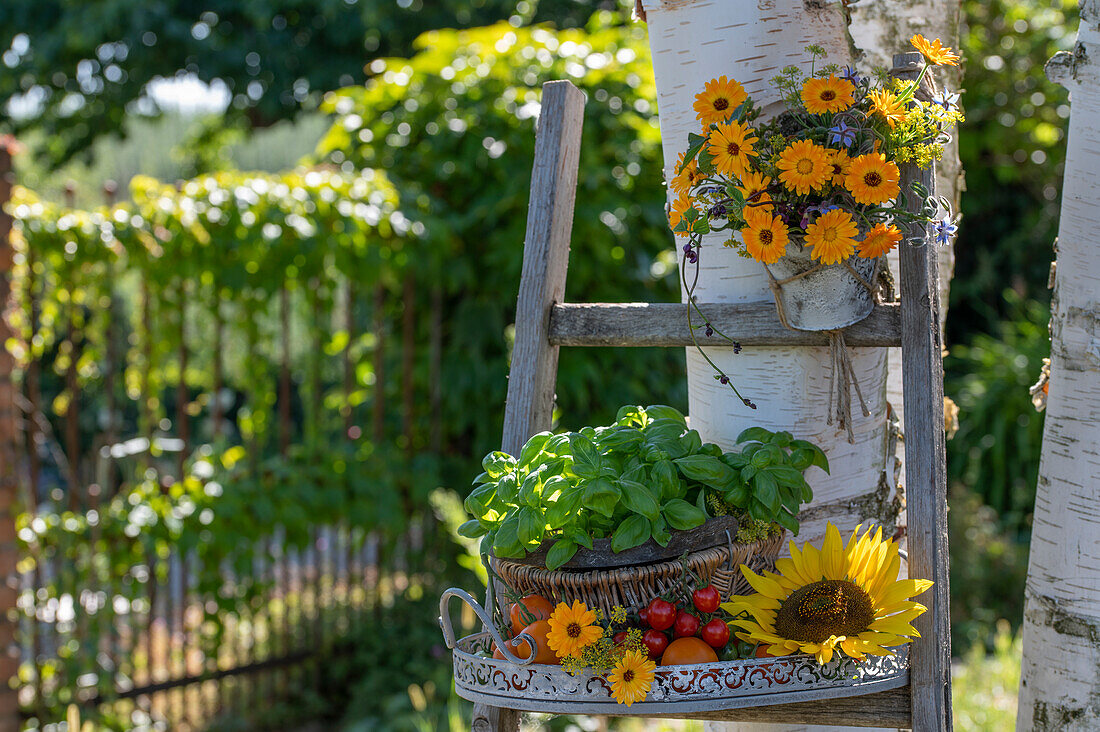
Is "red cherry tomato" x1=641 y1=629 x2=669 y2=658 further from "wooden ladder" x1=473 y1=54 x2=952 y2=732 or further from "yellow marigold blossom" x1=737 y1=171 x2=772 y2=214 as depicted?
"yellow marigold blossom" x1=737 y1=171 x2=772 y2=214

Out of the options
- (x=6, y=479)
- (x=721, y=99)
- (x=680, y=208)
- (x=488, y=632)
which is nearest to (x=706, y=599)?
(x=488, y=632)

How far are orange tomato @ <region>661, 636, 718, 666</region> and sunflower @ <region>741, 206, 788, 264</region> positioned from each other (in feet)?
1.53

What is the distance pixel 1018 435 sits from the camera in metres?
5.05

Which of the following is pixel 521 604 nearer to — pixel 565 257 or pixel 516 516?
pixel 516 516

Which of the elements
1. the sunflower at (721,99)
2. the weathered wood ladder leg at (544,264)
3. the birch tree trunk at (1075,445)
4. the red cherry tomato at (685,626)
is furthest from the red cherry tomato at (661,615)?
the birch tree trunk at (1075,445)

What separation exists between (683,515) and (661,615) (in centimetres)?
12

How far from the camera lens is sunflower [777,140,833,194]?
1.10 m

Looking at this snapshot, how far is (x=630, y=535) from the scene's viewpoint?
105 centimetres

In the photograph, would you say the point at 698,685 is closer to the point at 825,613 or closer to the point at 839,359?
the point at 825,613

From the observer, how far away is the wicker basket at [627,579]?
1070 millimetres

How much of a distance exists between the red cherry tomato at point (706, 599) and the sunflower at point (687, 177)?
1.66ft

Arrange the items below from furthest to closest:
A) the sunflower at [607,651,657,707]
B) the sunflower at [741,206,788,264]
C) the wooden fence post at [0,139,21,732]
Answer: the wooden fence post at [0,139,21,732] < the sunflower at [741,206,788,264] < the sunflower at [607,651,657,707]

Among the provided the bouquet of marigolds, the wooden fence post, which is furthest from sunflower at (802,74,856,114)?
the wooden fence post

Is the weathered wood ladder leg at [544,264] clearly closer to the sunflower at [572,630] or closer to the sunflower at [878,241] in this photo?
the sunflower at [572,630]
